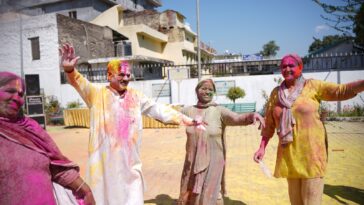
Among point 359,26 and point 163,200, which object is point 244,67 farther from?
point 359,26

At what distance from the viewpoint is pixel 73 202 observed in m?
2.12

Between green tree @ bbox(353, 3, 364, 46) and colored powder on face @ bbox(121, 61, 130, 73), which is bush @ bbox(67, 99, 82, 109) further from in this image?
green tree @ bbox(353, 3, 364, 46)

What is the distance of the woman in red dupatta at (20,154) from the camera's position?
1.82 m

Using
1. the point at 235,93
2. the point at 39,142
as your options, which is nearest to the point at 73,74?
the point at 39,142

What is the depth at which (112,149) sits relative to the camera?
124 inches

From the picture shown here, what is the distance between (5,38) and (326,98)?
2933mm

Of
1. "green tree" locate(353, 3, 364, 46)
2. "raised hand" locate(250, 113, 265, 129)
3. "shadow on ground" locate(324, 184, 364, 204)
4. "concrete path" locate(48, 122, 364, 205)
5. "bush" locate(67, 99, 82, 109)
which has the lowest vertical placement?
"concrete path" locate(48, 122, 364, 205)

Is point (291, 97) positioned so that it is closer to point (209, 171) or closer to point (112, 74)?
point (209, 171)

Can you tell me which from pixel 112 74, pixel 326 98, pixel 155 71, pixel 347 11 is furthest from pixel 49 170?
pixel 155 71

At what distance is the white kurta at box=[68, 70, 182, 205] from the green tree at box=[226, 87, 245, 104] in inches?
539

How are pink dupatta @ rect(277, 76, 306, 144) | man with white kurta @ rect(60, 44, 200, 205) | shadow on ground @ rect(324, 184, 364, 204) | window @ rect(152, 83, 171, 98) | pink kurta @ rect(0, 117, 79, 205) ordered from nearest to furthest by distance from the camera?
pink kurta @ rect(0, 117, 79, 205) → man with white kurta @ rect(60, 44, 200, 205) → pink dupatta @ rect(277, 76, 306, 144) → shadow on ground @ rect(324, 184, 364, 204) → window @ rect(152, 83, 171, 98)

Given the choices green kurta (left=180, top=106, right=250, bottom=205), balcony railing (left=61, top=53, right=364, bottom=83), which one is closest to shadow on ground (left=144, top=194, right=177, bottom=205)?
green kurta (left=180, top=106, right=250, bottom=205)

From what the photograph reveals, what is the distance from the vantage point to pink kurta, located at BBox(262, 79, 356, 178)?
3.20 metres

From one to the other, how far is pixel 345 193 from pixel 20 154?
4.92 m
